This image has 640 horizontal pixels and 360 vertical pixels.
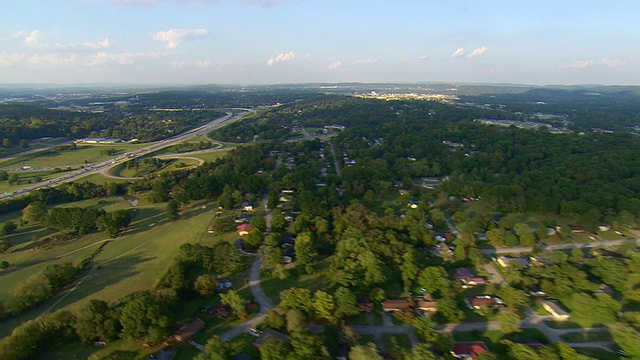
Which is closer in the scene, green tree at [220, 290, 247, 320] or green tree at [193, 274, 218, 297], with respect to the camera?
green tree at [220, 290, 247, 320]

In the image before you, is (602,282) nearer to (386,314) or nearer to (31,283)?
(386,314)

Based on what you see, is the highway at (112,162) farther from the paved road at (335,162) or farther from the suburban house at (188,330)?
the suburban house at (188,330)

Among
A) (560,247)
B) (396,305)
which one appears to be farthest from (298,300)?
(560,247)

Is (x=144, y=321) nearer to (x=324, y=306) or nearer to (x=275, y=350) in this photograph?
(x=275, y=350)

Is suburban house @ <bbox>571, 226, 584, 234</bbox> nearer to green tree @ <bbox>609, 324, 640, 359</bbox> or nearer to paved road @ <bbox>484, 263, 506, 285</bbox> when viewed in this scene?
paved road @ <bbox>484, 263, 506, 285</bbox>

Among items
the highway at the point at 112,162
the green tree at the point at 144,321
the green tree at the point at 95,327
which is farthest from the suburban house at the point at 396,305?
the highway at the point at 112,162

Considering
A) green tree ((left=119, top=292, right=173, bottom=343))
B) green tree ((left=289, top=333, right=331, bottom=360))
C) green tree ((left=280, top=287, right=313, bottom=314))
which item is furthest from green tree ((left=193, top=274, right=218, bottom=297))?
green tree ((left=289, top=333, right=331, bottom=360))

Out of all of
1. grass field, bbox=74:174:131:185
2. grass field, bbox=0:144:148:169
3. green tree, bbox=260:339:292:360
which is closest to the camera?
green tree, bbox=260:339:292:360
